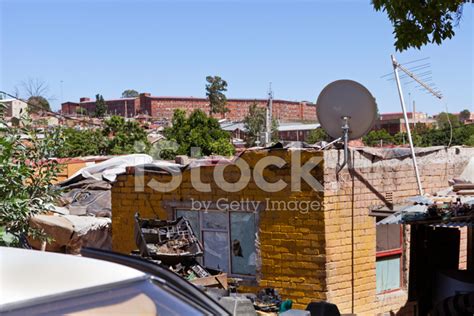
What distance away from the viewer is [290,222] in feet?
27.0

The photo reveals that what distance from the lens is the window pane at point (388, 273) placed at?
8.85m

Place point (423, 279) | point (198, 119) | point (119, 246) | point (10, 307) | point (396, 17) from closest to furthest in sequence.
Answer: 1. point (10, 307)
2. point (396, 17)
3. point (423, 279)
4. point (119, 246)
5. point (198, 119)

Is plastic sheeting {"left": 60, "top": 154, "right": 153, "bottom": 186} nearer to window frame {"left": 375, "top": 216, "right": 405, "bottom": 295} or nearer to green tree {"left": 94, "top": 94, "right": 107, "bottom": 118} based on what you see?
window frame {"left": 375, "top": 216, "right": 405, "bottom": 295}

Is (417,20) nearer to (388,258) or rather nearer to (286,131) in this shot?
(388,258)

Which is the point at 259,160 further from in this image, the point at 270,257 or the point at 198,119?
the point at 198,119

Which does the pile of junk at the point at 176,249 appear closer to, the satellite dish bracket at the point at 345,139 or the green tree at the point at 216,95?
the satellite dish bracket at the point at 345,139

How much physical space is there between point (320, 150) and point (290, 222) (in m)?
1.09

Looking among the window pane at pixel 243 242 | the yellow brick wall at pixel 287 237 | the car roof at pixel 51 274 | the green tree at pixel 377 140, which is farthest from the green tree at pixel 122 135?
the car roof at pixel 51 274

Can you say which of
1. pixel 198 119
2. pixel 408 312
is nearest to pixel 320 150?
pixel 408 312

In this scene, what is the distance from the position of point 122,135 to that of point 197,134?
16.6ft

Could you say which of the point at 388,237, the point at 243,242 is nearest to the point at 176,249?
the point at 243,242

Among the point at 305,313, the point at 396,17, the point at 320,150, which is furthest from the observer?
the point at 320,150

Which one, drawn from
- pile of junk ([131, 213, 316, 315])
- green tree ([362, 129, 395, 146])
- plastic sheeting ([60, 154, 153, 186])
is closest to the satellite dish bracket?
pile of junk ([131, 213, 316, 315])

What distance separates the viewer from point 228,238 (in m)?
8.90
